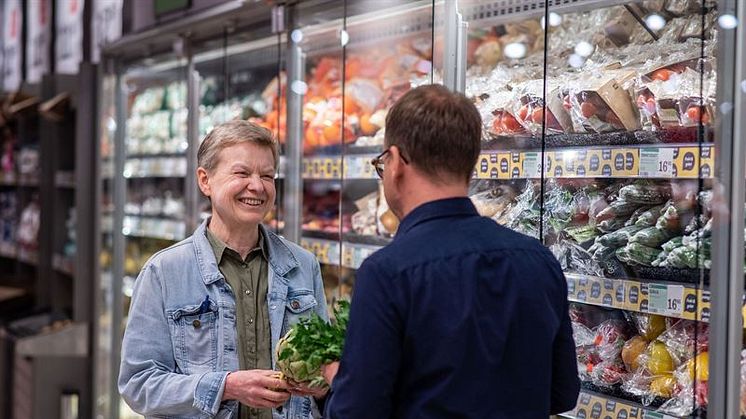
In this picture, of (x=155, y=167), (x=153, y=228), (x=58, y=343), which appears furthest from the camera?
(x=58, y=343)

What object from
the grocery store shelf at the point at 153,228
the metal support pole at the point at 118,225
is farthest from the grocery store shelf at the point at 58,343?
the grocery store shelf at the point at 153,228

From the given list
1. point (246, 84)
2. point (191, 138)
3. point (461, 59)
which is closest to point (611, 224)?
point (461, 59)

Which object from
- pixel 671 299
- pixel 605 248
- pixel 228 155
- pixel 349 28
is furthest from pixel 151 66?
pixel 671 299

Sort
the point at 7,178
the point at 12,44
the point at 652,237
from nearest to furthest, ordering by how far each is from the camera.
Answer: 1. the point at 652,237
2. the point at 7,178
3. the point at 12,44

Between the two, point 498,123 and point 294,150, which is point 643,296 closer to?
point 498,123

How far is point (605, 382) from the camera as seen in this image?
2.43 meters

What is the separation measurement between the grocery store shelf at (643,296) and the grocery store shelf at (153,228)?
2237 mm

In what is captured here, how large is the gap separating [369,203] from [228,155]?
1.16 metres

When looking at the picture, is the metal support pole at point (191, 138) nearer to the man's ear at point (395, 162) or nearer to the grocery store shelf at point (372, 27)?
the grocery store shelf at point (372, 27)

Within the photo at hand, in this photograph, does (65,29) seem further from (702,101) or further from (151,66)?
(702,101)

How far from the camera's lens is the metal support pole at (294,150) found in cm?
335

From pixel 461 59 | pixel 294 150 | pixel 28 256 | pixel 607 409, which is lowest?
pixel 607 409

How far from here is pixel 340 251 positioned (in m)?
3.25

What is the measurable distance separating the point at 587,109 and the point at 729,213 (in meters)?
0.61
